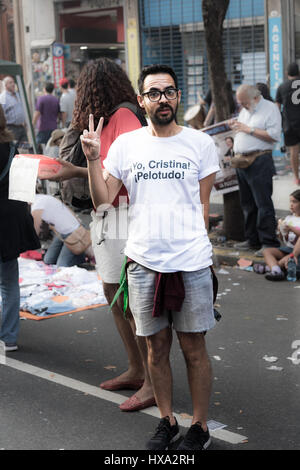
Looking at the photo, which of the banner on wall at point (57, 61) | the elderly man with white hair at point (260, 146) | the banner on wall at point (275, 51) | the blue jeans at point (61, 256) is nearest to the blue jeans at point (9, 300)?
the blue jeans at point (61, 256)

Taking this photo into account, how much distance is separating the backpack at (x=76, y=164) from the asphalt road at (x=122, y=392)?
4.18 feet

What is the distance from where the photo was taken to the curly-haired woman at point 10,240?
589 centimetres

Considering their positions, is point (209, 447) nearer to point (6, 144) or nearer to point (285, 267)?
point (6, 144)

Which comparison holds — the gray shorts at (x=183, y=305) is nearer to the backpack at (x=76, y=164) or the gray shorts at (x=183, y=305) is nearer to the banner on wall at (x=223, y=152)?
the backpack at (x=76, y=164)

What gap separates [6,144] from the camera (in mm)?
5883

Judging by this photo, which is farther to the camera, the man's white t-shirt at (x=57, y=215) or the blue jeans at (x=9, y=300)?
the man's white t-shirt at (x=57, y=215)

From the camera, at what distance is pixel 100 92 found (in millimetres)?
4801

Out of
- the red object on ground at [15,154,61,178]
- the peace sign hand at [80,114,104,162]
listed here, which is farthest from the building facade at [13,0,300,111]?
the peace sign hand at [80,114,104,162]

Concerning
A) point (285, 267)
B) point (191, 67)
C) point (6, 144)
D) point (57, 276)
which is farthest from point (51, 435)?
point (191, 67)

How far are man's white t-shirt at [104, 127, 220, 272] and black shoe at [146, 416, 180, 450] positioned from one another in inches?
33.7

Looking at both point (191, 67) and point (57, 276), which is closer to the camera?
point (57, 276)

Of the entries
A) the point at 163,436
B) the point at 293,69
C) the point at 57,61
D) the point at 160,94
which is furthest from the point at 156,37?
the point at 163,436

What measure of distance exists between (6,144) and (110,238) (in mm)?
1548
